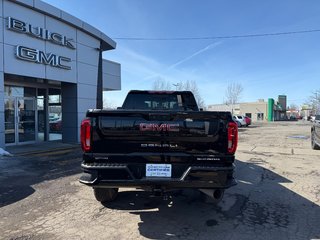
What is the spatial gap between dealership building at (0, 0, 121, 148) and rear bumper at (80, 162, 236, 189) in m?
9.93

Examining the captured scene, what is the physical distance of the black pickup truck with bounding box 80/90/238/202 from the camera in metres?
4.66

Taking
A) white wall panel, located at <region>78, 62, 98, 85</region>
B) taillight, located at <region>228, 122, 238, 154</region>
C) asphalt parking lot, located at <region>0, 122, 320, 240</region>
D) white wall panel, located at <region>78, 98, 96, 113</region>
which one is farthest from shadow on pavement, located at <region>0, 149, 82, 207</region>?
white wall panel, located at <region>78, 62, 98, 85</region>

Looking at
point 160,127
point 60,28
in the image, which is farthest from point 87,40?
point 160,127

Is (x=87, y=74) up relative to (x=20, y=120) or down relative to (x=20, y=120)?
up

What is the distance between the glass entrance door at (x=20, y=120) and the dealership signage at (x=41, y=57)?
2.73 m

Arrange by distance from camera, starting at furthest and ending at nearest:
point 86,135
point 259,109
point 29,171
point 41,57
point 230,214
Result: point 259,109 < point 41,57 < point 29,171 < point 230,214 < point 86,135

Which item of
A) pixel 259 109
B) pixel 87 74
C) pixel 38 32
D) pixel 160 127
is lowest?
pixel 160 127

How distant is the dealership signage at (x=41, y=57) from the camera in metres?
13.8

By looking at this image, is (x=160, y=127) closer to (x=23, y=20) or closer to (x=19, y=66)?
(x=19, y=66)

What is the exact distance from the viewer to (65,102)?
17.8 meters

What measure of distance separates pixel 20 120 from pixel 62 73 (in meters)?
3.12

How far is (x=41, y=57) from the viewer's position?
1486 centimetres

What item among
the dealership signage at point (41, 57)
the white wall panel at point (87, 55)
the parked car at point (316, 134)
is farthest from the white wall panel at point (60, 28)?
the parked car at point (316, 134)

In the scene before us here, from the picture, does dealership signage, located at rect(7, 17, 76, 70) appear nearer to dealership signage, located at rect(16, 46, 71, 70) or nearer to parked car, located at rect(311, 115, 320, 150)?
dealership signage, located at rect(16, 46, 71, 70)
